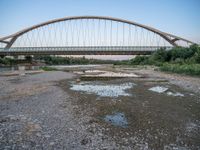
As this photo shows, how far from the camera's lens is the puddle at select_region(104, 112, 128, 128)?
7.30 meters

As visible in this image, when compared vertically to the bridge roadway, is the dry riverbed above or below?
below

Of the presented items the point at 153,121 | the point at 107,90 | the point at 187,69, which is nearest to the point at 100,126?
the point at 153,121

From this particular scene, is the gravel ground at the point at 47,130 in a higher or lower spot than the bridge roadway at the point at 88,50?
lower

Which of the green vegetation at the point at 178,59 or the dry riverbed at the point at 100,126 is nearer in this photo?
Answer: the dry riverbed at the point at 100,126

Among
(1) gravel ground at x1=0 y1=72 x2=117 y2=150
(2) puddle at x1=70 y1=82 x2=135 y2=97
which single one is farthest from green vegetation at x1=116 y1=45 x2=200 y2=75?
(1) gravel ground at x1=0 y1=72 x2=117 y2=150

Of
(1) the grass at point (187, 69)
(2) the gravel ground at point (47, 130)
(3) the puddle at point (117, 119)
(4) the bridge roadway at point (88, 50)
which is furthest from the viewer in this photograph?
(4) the bridge roadway at point (88, 50)

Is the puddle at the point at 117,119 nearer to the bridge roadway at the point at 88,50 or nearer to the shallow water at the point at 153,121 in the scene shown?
the shallow water at the point at 153,121

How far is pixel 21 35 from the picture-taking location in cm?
8256

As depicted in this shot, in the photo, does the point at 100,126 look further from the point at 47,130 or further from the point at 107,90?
the point at 107,90

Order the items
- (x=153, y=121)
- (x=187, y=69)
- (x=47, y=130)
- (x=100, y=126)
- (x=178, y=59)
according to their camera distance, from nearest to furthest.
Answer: (x=47, y=130) → (x=100, y=126) → (x=153, y=121) → (x=187, y=69) → (x=178, y=59)

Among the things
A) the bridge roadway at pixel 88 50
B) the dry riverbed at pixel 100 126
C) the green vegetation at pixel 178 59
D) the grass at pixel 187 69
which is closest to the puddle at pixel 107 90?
the dry riverbed at pixel 100 126

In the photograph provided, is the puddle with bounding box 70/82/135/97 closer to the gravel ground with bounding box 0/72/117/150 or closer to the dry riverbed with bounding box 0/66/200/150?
the dry riverbed with bounding box 0/66/200/150

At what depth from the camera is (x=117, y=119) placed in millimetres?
7938

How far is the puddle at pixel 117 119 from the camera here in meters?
7.30
